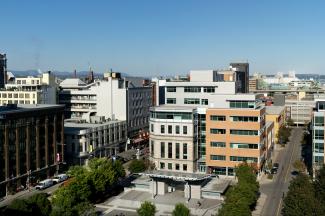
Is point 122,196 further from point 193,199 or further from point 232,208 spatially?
point 232,208

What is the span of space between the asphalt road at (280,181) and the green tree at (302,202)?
6799mm

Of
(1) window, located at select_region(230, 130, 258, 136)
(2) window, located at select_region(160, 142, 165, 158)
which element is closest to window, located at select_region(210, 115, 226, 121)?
(1) window, located at select_region(230, 130, 258, 136)

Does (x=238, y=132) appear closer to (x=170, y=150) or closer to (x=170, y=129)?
(x=170, y=129)

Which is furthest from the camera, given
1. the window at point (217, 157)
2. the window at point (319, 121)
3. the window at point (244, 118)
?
the window at point (217, 157)

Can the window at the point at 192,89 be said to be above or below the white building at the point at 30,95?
above

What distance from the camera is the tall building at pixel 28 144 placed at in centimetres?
7025

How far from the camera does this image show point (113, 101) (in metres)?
118

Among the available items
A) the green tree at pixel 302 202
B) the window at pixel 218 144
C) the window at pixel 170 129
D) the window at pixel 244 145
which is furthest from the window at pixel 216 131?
the green tree at pixel 302 202

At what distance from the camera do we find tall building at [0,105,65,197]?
70250 millimetres

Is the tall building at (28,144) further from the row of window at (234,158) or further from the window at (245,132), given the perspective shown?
the window at (245,132)

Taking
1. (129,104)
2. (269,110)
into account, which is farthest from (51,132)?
(269,110)

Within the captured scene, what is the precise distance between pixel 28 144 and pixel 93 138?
22.9m

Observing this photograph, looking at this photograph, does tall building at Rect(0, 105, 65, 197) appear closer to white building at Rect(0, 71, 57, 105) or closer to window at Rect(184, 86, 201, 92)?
window at Rect(184, 86, 201, 92)

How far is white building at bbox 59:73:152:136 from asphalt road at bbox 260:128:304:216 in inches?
1594
